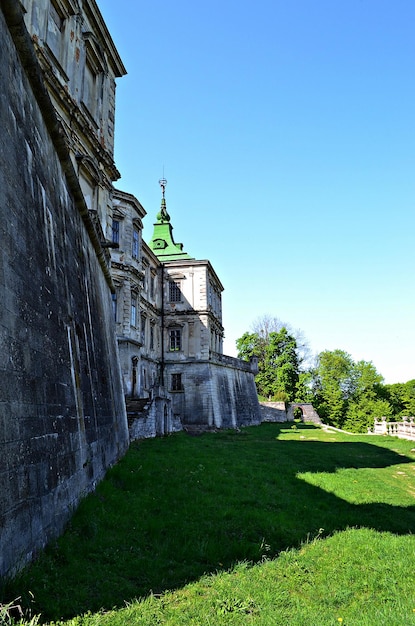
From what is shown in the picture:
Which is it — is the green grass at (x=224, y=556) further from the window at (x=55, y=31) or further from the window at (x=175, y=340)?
the window at (x=175, y=340)

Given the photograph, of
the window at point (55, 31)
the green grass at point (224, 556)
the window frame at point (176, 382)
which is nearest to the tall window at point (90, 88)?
the window at point (55, 31)

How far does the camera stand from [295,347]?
2072 inches

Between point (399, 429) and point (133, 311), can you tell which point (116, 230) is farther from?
point (399, 429)

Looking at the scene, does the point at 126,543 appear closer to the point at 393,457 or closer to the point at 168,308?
the point at 393,457

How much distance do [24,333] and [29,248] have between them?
1.08 metres

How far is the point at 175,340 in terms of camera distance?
34.5 m

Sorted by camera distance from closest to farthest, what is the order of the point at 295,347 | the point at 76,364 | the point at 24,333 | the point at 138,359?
the point at 24,333, the point at 76,364, the point at 138,359, the point at 295,347

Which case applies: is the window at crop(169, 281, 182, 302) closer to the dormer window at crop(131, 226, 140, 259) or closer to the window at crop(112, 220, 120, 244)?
the dormer window at crop(131, 226, 140, 259)

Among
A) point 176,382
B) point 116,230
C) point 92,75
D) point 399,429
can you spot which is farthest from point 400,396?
point 92,75

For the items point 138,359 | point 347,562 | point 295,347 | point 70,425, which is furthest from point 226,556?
point 295,347

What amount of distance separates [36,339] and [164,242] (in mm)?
35650

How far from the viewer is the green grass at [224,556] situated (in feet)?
12.9

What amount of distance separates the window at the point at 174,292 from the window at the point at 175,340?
100 inches

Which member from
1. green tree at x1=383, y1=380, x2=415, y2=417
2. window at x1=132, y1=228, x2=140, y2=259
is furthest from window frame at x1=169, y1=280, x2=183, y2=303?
green tree at x1=383, y1=380, x2=415, y2=417
